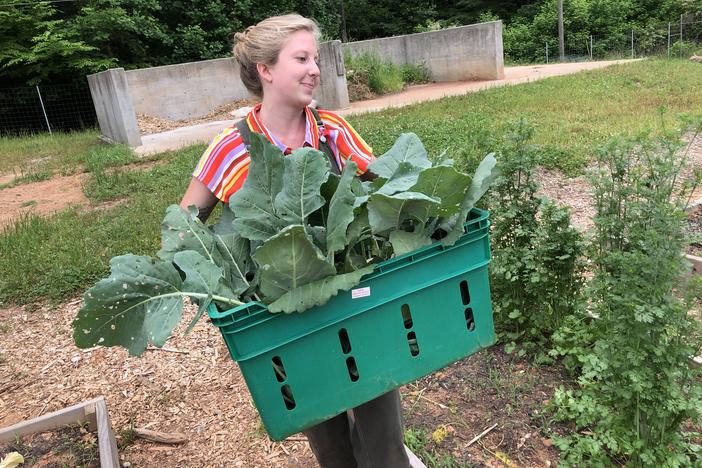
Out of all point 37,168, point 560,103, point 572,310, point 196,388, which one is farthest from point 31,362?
point 560,103

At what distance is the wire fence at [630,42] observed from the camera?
2347 cm

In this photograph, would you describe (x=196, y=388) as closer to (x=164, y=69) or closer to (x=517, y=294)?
(x=517, y=294)

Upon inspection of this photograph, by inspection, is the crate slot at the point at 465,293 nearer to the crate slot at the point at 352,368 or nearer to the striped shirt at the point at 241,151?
the crate slot at the point at 352,368

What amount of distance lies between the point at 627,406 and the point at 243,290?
150 centimetres

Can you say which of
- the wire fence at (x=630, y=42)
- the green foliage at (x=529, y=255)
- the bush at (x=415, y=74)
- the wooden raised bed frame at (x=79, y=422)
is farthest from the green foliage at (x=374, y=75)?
the wooden raised bed frame at (x=79, y=422)

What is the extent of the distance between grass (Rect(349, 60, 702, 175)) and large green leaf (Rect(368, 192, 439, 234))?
Result: 13.2ft

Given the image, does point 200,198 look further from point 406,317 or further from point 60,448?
point 60,448

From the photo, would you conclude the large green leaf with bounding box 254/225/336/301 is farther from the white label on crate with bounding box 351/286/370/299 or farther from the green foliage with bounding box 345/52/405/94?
the green foliage with bounding box 345/52/405/94

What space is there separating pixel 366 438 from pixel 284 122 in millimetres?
1079

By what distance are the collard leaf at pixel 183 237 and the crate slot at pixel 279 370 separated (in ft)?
0.90

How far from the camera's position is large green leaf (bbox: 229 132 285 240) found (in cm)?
126

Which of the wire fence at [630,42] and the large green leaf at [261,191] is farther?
the wire fence at [630,42]

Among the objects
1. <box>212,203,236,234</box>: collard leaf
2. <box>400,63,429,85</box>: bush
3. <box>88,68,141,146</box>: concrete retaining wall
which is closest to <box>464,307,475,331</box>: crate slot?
<box>212,203,236,234</box>: collard leaf

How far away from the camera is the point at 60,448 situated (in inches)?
100.0
